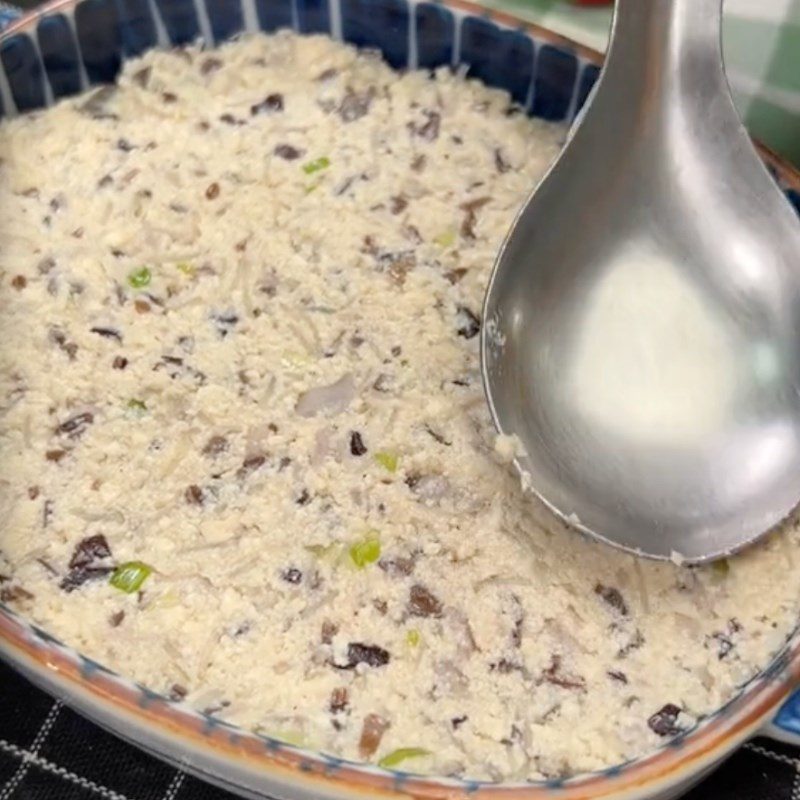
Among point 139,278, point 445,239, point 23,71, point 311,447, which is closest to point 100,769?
point 311,447

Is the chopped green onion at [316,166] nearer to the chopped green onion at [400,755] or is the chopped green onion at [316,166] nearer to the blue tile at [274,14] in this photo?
the blue tile at [274,14]

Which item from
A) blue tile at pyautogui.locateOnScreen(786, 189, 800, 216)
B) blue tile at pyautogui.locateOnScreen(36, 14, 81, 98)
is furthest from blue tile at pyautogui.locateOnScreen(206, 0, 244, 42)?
blue tile at pyautogui.locateOnScreen(786, 189, 800, 216)

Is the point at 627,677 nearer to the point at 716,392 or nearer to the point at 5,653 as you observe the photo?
the point at 716,392

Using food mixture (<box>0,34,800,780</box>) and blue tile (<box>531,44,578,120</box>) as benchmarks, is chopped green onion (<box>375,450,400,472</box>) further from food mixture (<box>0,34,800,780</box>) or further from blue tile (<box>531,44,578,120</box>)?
blue tile (<box>531,44,578,120</box>)

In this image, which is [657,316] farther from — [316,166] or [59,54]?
[59,54]

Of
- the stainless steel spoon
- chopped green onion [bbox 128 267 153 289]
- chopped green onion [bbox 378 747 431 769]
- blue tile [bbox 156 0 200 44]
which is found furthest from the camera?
blue tile [bbox 156 0 200 44]

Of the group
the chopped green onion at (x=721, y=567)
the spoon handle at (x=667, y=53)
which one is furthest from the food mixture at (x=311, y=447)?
the spoon handle at (x=667, y=53)
